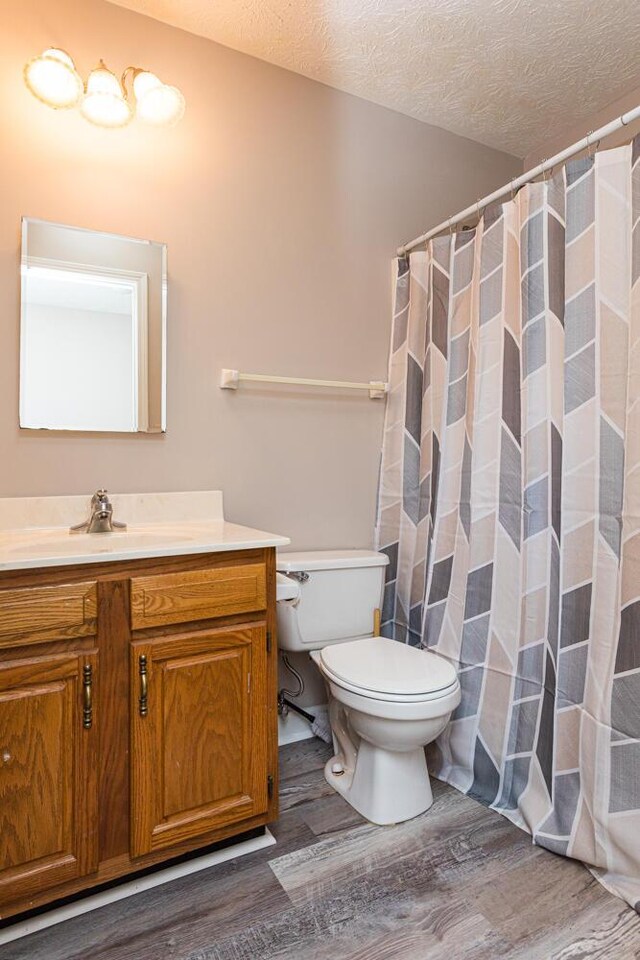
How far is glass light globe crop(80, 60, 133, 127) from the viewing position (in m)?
1.64

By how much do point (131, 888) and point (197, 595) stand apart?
0.73 meters

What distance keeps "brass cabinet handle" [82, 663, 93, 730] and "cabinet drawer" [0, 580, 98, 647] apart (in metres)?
0.08

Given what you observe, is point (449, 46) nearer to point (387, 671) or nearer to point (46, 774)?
point (387, 671)

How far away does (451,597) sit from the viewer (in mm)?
1904

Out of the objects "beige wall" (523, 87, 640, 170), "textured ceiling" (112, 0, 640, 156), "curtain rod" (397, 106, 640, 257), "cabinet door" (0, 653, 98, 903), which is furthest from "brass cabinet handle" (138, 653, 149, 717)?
"beige wall" (523, 87, 640, 170)

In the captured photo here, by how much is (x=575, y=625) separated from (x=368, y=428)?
1.08 meters

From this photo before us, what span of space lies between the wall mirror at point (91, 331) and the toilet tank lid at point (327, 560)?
617 millimetres

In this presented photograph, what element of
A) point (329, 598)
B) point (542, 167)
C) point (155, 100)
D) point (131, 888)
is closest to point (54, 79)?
point (155, 100)

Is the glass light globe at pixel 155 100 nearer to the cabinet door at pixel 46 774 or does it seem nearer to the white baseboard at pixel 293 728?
the cabinet door at pixel 46 774

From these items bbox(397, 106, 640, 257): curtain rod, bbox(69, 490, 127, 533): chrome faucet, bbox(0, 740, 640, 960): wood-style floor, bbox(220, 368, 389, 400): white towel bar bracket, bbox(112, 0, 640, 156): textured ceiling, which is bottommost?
bbox(0, 740, 640, 960): wood-style floor

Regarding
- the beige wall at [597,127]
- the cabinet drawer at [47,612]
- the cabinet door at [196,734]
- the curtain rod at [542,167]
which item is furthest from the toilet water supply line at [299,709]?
the beige wall at [597,127]

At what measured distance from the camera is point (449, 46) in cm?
190

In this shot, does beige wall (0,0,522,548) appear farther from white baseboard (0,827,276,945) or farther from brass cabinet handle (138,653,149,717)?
white baseboard (0,827,276,945)

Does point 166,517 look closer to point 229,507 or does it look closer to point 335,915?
point 229,507
